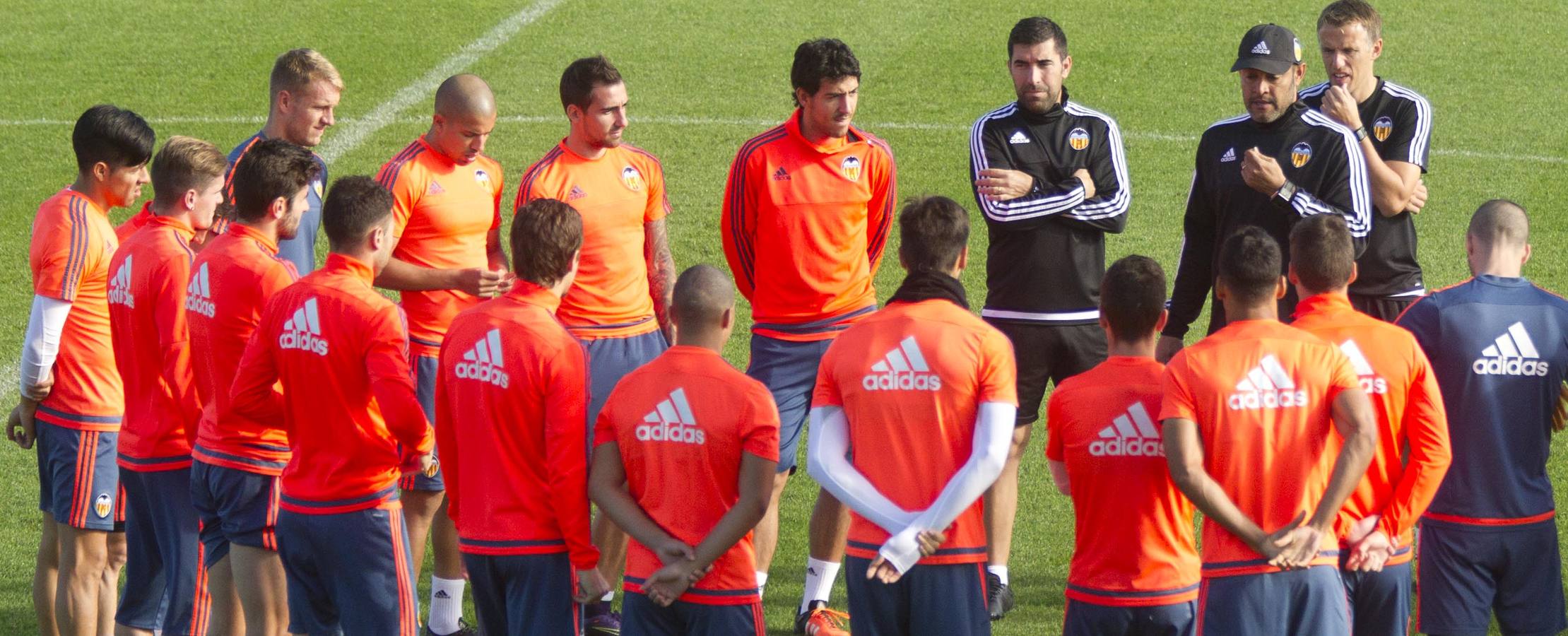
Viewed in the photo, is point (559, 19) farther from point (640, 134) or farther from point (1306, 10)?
point (1306, 10)

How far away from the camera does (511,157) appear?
13.4 metres

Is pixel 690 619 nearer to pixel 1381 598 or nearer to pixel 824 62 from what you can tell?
pixel 1381 598

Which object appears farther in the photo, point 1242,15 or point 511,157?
point 1242,15

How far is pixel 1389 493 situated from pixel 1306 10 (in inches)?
454

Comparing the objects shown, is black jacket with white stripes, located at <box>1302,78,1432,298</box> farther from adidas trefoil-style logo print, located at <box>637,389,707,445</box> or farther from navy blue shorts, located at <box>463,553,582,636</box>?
navy blue shorts, located at <box>463,553,582,636</box>

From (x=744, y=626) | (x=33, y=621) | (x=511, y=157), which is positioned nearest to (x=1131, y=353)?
(x=744, y=626)

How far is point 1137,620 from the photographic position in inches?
190

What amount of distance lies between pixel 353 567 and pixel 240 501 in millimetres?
556

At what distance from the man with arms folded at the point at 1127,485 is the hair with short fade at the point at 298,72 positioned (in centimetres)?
351

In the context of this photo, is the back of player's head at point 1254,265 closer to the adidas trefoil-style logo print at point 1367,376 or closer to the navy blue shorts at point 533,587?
the adidas trefoil-style logo print at point 1367,376

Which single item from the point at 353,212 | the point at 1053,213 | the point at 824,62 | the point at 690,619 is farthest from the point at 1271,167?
the point at 353,212

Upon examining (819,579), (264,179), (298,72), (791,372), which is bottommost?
(819,579)

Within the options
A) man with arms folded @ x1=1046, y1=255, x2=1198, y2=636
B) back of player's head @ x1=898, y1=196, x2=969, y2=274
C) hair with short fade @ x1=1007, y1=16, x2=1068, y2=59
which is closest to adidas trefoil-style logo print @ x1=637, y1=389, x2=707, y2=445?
back of player's head @ x1=898, y1=196, x2=969, y2=274

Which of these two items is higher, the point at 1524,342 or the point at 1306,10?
the point at 1306,10
